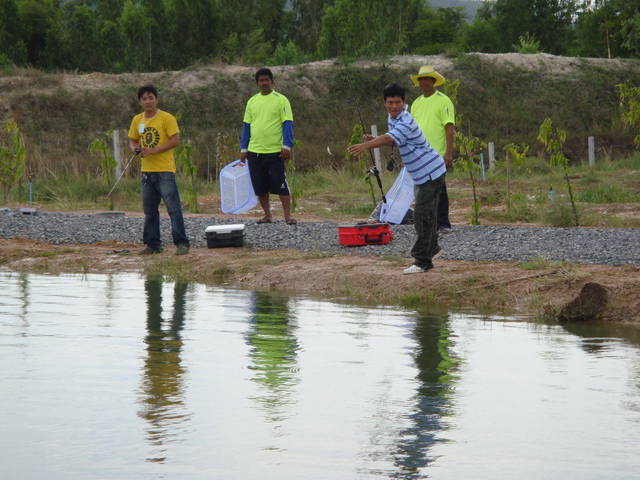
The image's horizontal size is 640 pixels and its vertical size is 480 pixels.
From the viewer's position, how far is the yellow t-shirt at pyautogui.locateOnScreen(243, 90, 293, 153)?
1120 centimetres

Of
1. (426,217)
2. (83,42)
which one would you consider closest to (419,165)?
(426,217)

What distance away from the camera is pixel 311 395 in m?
4.55

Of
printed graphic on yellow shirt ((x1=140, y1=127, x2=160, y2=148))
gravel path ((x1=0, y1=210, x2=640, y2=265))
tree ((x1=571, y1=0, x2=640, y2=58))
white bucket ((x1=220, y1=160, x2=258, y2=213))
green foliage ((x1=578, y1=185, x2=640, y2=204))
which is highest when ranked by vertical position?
tree ((x1=571, y1=0, x2=640, y2=58))

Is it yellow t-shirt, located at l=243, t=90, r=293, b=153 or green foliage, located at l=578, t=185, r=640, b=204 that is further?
green foliage, located at l=578, t=185, r=640, b=204

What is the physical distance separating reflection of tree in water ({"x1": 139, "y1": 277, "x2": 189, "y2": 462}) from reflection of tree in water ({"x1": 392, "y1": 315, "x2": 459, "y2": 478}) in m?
0.90

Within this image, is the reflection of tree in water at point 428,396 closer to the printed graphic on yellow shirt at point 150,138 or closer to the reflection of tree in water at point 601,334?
the reflection of tree in water at point 601,334

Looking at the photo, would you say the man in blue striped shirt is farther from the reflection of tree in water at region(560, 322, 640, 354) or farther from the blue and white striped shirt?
the reflection of tree in water at region(560, 322, 640, 354)

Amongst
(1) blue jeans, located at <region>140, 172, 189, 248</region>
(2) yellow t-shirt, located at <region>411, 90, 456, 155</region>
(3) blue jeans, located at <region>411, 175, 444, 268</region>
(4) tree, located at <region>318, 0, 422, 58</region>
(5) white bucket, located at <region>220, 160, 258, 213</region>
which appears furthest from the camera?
(4) tree, located at <region>318, 0, 422, 58</region>

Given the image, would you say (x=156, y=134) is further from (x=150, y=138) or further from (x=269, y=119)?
(x=269, y=119)

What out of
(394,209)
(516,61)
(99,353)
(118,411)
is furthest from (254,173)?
(516,61)

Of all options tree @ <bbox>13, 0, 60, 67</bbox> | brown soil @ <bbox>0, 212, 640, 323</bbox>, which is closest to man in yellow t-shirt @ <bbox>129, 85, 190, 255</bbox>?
brown soil @ <bbox>0, 212, 640, 323</bbox>

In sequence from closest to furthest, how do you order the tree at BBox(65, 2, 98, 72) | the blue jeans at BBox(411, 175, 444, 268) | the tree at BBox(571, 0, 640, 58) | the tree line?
the blue jeans at BBox(411, 175, 444, 268) → the tree at BBox(571, 0, 640, 58) → the tree line → the tree at BBox(65, 2, 98, 72)

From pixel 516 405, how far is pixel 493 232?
6.48 meters

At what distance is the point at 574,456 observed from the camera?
362 cm
